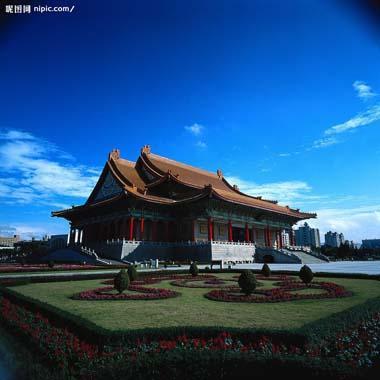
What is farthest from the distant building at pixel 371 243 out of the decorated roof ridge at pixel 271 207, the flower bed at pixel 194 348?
the flower bed at pixel 194 348

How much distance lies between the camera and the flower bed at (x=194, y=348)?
4.44m

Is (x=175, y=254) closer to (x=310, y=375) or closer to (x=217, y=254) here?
(x=217, y=254)

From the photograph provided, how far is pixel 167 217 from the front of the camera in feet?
114

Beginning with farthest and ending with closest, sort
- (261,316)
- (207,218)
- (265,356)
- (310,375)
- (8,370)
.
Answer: (207,218) → (261,316) → (8,370) → (265,356) → (310,375)

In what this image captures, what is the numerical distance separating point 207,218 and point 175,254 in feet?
15.9

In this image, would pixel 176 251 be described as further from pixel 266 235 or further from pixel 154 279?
pixel 154 279

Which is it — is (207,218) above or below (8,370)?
above

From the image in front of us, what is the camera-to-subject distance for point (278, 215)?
4072 cm

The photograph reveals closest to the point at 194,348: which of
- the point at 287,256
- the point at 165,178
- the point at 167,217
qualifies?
the point at 287,256

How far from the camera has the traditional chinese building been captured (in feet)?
103

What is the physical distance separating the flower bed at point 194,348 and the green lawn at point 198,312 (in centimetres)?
93

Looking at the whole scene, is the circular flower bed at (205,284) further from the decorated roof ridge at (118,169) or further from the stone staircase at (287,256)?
the decorated roof ridge at (118,169)

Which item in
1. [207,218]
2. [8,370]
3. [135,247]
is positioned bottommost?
[8,370]

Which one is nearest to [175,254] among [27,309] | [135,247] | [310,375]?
[135,247]
